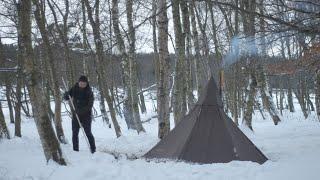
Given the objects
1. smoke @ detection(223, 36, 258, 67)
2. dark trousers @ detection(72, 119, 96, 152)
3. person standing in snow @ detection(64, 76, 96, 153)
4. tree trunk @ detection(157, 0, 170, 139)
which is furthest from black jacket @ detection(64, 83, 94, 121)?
smoke @ detection(223, 36, 258, 67)

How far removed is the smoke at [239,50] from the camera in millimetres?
16445

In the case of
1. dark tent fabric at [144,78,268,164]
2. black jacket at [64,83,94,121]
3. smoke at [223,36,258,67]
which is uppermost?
smoke at [223,36,258,67]

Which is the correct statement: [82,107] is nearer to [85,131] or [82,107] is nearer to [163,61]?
[85,131]

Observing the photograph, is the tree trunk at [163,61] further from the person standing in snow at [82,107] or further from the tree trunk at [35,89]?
the tree trunk at [35,89]

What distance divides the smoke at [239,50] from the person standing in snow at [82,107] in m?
5.60

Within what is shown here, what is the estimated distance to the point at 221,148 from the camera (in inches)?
381

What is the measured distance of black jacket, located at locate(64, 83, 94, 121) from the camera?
36.1 feet

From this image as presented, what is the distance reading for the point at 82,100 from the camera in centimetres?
Result: 1112

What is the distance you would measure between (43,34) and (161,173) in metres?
7.15

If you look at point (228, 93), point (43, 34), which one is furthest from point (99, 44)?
point (228, 93)

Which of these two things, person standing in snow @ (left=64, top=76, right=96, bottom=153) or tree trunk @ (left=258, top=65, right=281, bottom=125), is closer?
person standing in snow @ (left=64, top=76, right=96, bottom=153)

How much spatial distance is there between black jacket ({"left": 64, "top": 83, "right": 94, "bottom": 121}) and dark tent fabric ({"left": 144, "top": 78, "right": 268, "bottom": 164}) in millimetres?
1870

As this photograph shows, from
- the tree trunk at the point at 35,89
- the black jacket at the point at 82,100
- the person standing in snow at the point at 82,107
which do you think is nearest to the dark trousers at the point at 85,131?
the person standing in snow at the point at 82,107

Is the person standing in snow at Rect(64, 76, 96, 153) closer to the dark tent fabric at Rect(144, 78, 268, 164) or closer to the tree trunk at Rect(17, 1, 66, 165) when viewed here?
the dark tent fabric at Rect(144, 78, 268, 164)
